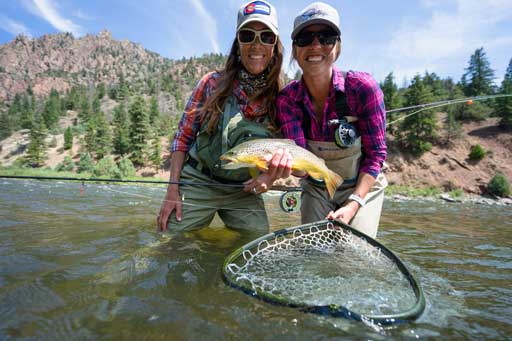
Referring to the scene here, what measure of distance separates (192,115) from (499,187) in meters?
39.5

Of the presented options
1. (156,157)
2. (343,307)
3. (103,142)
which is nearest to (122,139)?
(103,142)

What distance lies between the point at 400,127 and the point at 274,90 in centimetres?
4435

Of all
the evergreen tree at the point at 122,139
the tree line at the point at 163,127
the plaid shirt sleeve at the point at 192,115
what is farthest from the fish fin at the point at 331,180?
the evergreen tree at the point at 122,139

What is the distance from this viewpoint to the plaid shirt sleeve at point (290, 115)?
3.53m

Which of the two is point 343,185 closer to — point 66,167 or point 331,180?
point 331,180

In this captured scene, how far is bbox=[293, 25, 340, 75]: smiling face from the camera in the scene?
316 centimetres

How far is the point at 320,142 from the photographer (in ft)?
11.9

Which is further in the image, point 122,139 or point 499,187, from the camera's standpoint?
point 122,139

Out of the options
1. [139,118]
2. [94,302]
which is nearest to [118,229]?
[94,302]

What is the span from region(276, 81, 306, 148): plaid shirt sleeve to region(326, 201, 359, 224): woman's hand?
0.86 meters

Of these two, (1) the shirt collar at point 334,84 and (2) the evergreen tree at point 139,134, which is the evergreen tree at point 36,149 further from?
(1) the shirt collar at point 334,84

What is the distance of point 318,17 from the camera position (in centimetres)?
302

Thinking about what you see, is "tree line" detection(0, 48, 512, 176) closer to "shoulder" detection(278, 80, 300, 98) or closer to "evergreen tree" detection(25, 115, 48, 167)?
"evergreen tree" detection(25, 115, 48, 167)

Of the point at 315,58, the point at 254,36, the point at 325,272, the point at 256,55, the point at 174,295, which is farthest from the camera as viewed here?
the point at 256,55
